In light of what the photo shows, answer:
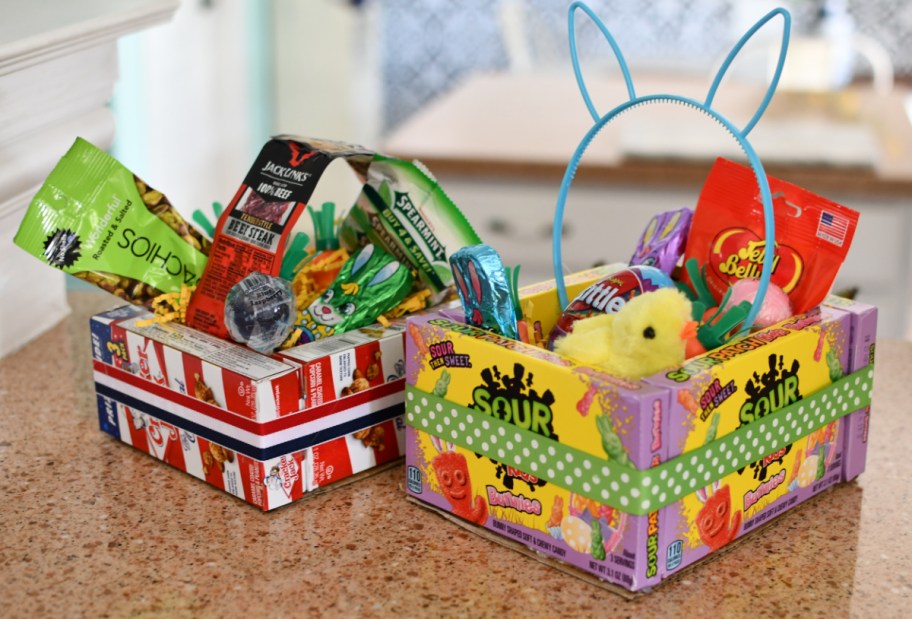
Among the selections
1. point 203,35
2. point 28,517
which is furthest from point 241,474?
point 203,35

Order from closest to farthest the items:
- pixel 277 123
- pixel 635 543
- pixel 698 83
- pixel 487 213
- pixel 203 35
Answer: pixel 635 543 < pixel 487 213 < pixel 698 83 < pixel 203 35 < pixel 277 123

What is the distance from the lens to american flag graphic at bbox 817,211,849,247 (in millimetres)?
828

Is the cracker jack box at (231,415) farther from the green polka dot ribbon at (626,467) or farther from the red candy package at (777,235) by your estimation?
the red candy package at (777,235)

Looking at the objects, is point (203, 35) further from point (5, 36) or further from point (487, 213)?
point (5, 36)

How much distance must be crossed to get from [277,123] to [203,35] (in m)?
0.74

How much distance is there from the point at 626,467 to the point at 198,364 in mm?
340

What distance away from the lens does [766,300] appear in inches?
33.1

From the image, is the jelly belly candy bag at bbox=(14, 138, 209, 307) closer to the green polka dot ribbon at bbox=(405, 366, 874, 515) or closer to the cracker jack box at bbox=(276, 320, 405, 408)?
the cracker jack box at bbox=(276, 320, 405, 408)

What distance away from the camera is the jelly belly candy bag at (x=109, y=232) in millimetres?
862

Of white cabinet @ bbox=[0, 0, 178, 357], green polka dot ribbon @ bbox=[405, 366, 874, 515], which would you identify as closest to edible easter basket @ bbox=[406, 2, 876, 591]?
green polka dot ribbon @ bbox=[405, 366, 874, 515]

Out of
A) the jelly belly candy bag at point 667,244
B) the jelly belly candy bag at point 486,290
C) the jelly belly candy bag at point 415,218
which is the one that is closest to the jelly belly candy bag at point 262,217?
the jelly belly candy bag at point 415,218

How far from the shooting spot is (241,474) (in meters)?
0.83

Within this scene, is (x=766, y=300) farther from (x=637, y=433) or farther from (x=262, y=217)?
(x=262, y=217)

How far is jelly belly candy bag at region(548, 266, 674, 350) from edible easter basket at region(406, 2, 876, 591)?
0.07 metres
